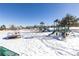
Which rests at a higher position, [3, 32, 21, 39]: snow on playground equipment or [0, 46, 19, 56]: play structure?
[3, 32, 21, 39]: snow on playground equipment

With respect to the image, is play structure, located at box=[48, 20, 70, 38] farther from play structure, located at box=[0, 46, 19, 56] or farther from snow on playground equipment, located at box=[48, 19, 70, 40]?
play structure, located at box=[0, 46, 19, 56]

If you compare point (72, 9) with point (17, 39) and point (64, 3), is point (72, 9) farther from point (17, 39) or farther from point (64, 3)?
point (17, 39)

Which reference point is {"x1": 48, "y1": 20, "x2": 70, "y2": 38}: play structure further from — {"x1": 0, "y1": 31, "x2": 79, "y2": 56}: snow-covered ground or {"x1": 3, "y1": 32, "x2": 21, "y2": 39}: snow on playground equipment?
{"x1": 3, "y1": 32, "x2": 21, "y2": 39}: snow on playground equipment

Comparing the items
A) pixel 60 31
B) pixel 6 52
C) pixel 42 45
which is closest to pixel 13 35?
pixel 6 52

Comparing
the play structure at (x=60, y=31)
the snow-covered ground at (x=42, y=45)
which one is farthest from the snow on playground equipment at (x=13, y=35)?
the play structure at (x=60, y=31)

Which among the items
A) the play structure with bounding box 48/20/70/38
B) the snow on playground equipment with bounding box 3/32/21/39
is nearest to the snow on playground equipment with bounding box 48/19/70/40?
the play structure with bounding box 48/20/70/38

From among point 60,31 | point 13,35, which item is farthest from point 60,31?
point 13,35

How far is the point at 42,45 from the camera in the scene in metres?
1.72

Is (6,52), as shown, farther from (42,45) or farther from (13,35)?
(42,45)

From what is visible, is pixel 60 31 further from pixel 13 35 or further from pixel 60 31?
pixel 13 35

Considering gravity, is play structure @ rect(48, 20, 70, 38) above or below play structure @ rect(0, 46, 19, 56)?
above

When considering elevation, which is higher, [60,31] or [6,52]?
[60,31]

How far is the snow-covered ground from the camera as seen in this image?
5.56ft

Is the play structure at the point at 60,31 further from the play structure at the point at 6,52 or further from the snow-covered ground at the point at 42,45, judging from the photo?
the play structure at the point at 6,52
